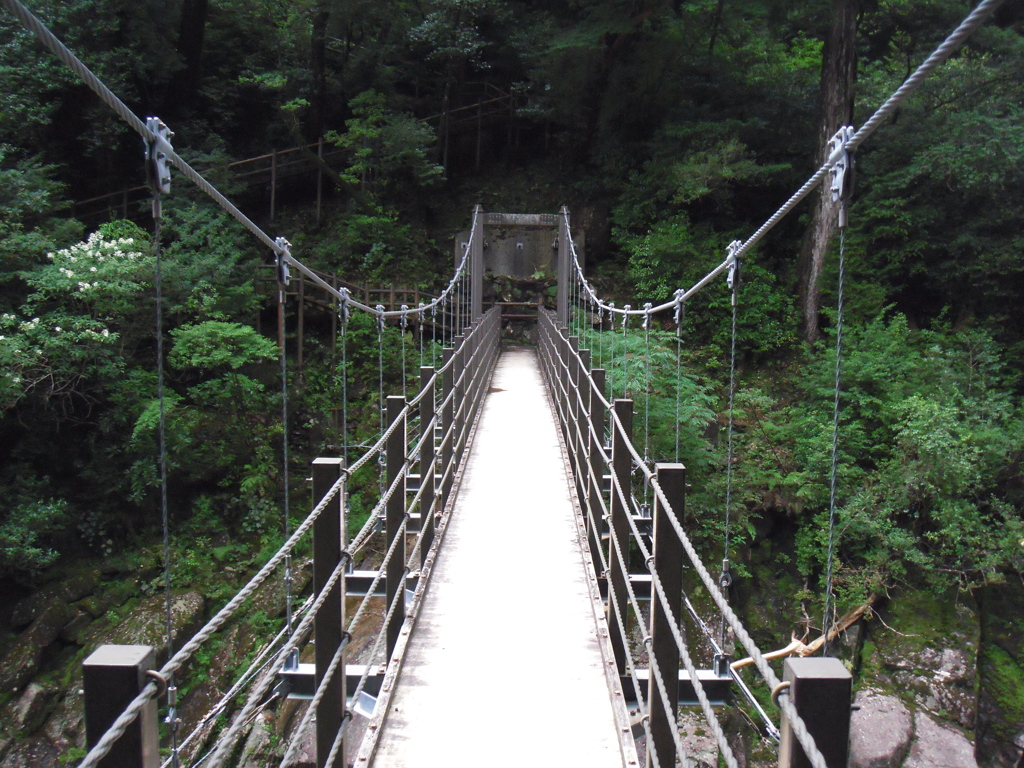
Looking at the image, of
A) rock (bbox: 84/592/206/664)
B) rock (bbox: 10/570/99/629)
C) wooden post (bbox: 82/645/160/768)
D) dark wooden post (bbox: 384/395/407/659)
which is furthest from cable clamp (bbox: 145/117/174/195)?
rock (bbox: 10/570/99/629)

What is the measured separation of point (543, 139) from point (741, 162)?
22.0ft

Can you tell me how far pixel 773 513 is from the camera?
26.6 ft

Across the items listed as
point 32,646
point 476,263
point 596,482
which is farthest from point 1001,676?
point 476,263

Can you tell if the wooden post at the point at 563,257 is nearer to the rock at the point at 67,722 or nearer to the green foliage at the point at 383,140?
the green foliage at the point at 383,140

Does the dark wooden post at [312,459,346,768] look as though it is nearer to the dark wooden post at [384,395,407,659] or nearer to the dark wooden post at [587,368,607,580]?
the dark wooden post at [384,395,407,659]

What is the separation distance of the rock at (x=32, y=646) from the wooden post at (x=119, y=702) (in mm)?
7435

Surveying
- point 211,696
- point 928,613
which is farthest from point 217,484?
point 928,613

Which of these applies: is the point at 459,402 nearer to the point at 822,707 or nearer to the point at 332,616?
the point at 332,616

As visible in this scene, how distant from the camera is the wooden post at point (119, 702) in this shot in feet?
3.15

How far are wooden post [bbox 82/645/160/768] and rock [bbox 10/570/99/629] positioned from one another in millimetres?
7874

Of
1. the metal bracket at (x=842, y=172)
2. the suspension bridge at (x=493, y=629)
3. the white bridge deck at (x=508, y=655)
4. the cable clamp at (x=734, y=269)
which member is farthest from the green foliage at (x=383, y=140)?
the metal bracket at (x=842, y=172)

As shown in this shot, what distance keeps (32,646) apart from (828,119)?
36.5 feet

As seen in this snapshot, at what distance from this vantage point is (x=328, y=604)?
1785 mm

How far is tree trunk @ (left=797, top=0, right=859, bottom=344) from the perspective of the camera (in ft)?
32.5
